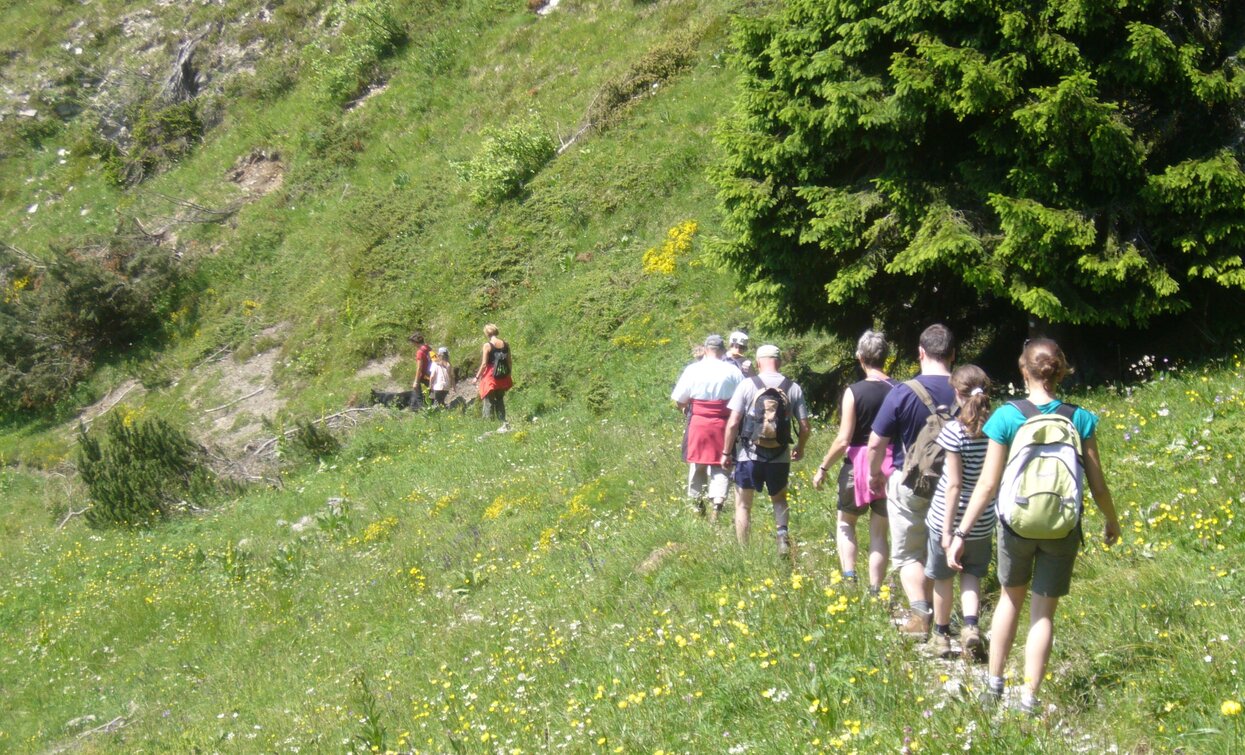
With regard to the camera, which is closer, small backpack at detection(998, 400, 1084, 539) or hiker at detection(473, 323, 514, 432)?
small backpack at detection(998, 400, 1084, 539)

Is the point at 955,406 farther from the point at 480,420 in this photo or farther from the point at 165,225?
the point at 165,225

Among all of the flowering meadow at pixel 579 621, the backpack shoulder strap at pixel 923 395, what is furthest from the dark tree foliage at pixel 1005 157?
the backpack shoulder strap at pixel 923 395

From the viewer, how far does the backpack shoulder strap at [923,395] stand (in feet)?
17.8

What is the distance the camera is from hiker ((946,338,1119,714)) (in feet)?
13.7

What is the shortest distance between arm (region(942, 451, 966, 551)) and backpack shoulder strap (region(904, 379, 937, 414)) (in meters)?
0.49

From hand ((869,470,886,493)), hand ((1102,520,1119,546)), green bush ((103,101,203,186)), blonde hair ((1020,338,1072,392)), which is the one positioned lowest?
hand ((869,470,886,493))

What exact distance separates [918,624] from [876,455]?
938 millimetres

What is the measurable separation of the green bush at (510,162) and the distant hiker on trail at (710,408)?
14787 mm

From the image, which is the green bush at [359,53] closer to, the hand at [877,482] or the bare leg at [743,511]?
the bare leg at [743,511]

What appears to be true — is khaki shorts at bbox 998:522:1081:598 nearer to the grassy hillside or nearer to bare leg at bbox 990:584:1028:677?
bare leg at bbox 990:584:1028:677

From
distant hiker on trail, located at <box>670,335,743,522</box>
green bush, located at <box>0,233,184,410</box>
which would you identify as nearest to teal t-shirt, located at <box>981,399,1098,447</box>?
distant hiker on trail, located at <box>670,335,743,522</box>

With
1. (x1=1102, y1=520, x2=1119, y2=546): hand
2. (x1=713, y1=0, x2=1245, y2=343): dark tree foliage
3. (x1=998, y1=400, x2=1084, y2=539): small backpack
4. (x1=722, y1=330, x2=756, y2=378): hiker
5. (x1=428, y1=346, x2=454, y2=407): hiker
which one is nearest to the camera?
(x1=998, y1=400, x2=1084, y2=539): small backpack

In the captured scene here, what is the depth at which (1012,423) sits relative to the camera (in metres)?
4.35

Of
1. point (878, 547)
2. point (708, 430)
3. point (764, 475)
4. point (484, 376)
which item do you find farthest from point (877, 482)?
point (484, 376)
